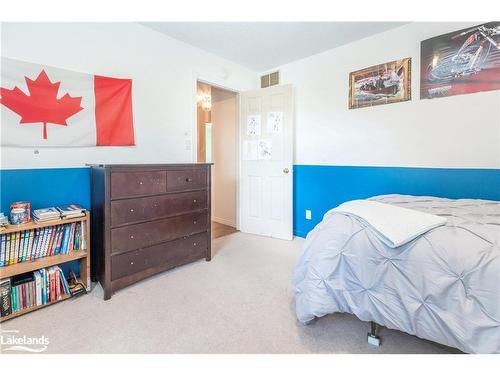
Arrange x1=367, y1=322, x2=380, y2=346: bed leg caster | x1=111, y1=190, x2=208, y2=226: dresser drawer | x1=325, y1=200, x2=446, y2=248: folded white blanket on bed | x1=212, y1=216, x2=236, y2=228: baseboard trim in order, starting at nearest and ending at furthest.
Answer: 1. x1=325, y1=200, x2=446, y2=248: folded white blanket on bed
2. x1=367, y1=322, x2=380, y2=346: bed leg caster
3. x1=111, y1=190, x2=208, y2=226: dresser drawer
4. x1=212, y1=216, x2=236, y2=228: baseboard trim

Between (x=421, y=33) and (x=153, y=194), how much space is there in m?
2.87

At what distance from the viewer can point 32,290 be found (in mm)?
1722

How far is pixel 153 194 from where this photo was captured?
212 cm

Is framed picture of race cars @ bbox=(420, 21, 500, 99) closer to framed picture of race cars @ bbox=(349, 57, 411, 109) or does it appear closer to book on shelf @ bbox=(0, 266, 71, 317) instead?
framed picture of race cars @ bbox=(349, 57, 411, 109)

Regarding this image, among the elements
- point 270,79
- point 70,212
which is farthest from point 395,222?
point 270,79

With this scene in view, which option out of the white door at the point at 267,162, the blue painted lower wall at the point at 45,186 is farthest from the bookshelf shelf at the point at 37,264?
the white door at the point at 267,162

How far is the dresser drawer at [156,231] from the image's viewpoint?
1.95 metres

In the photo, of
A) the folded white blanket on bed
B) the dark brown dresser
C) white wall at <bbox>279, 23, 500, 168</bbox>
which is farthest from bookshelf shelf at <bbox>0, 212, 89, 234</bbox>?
white wall at <bbox>279, 23, 500, 168</bbox>

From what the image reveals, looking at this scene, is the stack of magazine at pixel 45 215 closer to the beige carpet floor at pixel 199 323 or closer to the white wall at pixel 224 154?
the beige carpet floor at pixel 199 323

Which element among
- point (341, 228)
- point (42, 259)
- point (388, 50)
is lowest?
point (42, 259)

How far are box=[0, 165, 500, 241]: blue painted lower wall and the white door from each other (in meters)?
0.25

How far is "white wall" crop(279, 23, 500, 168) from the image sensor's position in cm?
219
